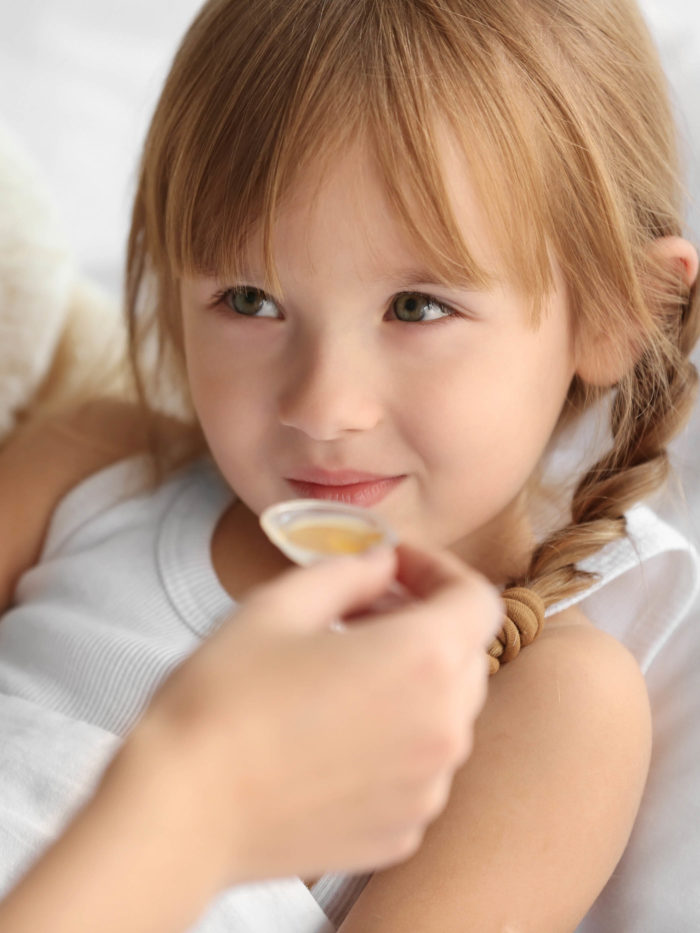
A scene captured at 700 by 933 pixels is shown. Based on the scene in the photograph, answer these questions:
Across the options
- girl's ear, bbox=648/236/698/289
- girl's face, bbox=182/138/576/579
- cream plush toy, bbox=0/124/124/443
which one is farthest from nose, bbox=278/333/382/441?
cream plush toy, bbox=0/124/124/443

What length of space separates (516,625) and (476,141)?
40 cm

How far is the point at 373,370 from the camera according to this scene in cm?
89

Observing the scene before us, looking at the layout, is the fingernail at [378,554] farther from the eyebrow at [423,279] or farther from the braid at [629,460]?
the braid at [629,460]

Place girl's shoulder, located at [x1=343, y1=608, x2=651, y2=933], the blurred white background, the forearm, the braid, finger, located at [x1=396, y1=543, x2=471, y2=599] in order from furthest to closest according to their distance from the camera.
Answer: 1. the blurred white background
2. the braid
3. girl's shoulder, located at [x1=343, y1=608, x2=651, y2=933]
4. finger, located at [x1=396, y1=543, x2=471, y2=599]
5. the forearm

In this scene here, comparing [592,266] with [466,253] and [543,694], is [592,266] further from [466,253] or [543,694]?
[543,694]

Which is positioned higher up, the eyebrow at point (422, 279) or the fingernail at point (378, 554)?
the eyebrow at point (422, 279)

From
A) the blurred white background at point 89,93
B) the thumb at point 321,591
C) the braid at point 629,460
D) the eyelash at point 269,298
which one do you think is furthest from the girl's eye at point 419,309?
the blurred white background at point 89,93

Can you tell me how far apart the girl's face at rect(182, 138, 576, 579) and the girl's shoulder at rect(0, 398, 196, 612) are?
280 mm

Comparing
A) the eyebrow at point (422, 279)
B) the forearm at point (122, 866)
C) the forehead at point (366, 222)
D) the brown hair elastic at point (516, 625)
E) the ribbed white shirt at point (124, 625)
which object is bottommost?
the ribbed white shirt at point (124, 625)

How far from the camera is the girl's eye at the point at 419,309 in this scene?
0.90 metres

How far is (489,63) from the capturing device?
2.86 feet

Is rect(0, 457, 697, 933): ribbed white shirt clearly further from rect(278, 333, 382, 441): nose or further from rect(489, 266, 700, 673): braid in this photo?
rect(278, 333, 382, 441): nose

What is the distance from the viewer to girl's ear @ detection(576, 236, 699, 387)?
1.02m

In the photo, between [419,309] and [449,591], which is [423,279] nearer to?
[419,309]
